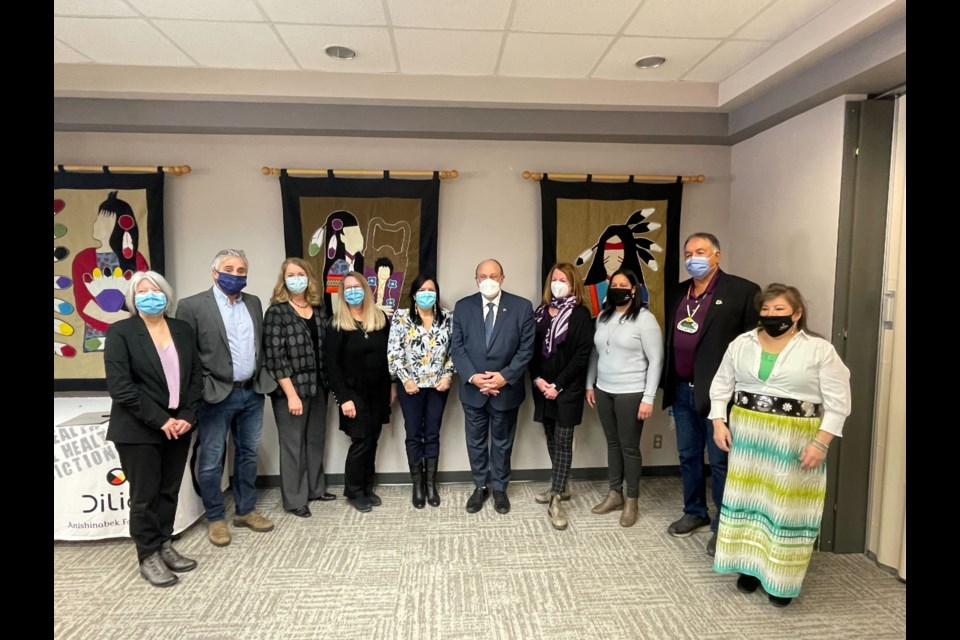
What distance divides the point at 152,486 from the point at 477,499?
5.93 feet

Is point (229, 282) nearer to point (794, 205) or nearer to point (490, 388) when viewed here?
point (490, 388)

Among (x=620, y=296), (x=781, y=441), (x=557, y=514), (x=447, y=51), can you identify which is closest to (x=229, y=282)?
(x=447, y=51)

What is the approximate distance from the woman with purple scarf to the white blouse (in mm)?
910

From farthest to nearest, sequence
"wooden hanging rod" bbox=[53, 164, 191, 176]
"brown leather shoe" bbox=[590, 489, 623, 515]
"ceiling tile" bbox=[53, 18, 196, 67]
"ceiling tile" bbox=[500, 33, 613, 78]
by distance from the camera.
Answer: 1. "wooden hanging rod" bbox=[53, 164, 191, 176]
2. "brown leather shoe" bbox=[590, 489, 623, 515]
3. "ceiling tile" bbox=[500, 33, 613, 78]
4. "ceiling tile" bbox=[53, 18, 196, 67]

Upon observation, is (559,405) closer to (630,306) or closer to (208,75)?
(630,306)

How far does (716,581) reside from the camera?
2.43 metres

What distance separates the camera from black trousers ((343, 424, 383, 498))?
125 inches

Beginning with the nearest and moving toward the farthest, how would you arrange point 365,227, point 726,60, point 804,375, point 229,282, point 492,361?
point 804,375 → point 229,282 → point 726,60 → point 492,361 → point 365,227

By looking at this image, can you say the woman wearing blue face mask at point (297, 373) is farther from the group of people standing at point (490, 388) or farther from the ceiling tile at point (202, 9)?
the ceiling tile at point (202, 9)

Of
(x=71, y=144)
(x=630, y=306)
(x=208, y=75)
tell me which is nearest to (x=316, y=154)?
(x=208, y=75)

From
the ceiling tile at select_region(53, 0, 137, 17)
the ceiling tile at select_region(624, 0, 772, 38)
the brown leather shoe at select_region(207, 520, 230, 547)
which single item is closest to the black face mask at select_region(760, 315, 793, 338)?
the ceiling tile at select_region(624, 0, 772, 38)

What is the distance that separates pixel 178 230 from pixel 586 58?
2.96 meters

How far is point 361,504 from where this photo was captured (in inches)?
125

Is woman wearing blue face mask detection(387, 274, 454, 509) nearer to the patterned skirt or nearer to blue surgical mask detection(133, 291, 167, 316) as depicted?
blue surgical mask detection(133, 291, 167, 316)
